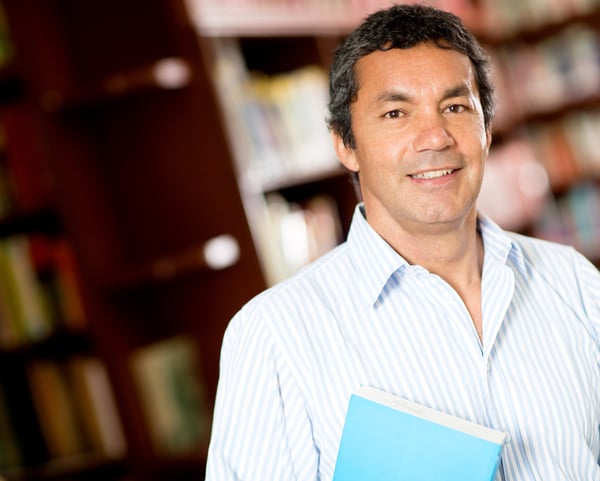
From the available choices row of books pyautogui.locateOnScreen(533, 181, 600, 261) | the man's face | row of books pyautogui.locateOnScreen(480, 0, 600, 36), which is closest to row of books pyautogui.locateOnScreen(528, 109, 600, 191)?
row of books pyautogui.locateOnScreen(533, 181, 600, 261)

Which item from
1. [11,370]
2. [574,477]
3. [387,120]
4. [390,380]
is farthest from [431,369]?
[11,370]

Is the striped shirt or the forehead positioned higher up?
the forehead

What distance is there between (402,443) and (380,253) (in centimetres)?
34

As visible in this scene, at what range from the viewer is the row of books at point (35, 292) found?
96.5 inches

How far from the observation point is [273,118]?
2.52 metres

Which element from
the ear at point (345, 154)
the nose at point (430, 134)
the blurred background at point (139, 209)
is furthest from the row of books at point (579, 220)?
the nose at point (430, 134)

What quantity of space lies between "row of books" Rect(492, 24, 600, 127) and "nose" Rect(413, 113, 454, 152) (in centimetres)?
311

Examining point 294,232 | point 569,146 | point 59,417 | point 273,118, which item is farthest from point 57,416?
point 569,146

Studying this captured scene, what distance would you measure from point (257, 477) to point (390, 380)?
255 millimetres

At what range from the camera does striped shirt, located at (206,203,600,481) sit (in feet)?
4.03

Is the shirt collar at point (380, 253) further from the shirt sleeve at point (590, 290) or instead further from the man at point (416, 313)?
the shirt sleeve at point (590, 290)

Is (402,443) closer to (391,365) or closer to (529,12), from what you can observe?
(391,365)

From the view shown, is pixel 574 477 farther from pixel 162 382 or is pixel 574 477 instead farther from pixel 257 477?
pixel 162 382

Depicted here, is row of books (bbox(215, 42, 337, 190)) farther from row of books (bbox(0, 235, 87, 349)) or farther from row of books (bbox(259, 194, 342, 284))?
row of books (bbox(0, 235, 87, 349))
